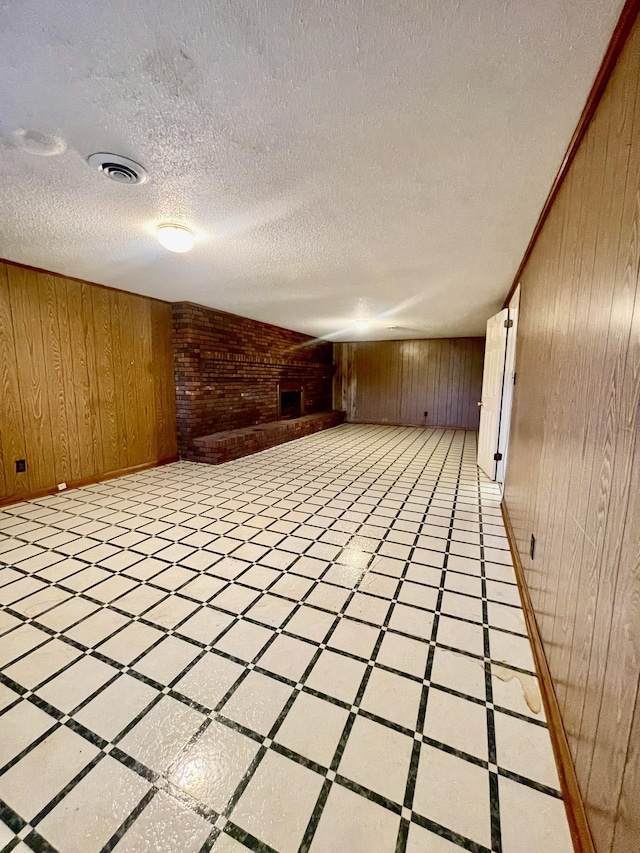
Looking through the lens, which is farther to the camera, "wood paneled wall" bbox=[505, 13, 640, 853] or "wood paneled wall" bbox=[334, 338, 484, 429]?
"wood paneled wall" bbox=[334, 338, 484, 429]

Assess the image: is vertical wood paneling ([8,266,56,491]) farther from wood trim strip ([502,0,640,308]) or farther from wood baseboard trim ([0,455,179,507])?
wood trim strip ([502,0,640,308])

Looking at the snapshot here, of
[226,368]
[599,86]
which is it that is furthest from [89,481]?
[599,86]

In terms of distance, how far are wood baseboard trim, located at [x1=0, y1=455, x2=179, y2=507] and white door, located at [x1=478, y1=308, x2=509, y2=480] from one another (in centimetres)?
401

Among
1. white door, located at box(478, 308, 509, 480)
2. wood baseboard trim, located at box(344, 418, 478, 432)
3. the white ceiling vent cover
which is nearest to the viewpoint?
the white ceiling vent cover

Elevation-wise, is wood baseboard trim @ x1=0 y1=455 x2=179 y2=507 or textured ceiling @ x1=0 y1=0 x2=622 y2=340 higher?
textured ceiling @ x1=0 y1=0 x2=622 y2=340

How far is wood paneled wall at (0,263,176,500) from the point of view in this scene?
311 centimetres

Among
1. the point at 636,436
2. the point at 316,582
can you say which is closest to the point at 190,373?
the point at 316,582

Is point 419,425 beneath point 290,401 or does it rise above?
beneath

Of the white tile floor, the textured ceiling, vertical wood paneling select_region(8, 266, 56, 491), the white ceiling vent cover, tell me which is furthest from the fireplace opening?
the white ceiling vent cover

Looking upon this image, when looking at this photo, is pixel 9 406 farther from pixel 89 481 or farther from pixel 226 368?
pixel 226 368

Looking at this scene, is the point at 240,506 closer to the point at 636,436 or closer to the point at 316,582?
the point at 316,582

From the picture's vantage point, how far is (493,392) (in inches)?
154

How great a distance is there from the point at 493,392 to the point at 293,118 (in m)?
3.39

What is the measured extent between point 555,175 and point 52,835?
2.95 metres
